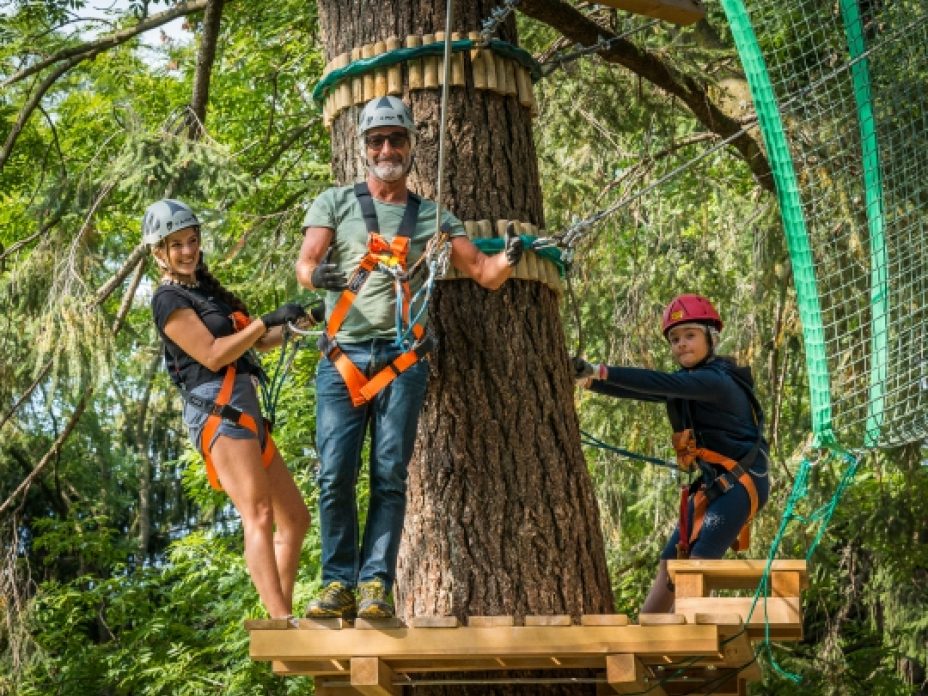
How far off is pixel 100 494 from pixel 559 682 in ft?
44.3

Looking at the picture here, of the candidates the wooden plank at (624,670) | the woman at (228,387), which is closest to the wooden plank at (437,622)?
the wooden plank at (624,670)

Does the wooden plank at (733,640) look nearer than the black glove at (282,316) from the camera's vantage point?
Yes

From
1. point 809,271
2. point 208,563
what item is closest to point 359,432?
point 809,271

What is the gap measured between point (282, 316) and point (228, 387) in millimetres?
291

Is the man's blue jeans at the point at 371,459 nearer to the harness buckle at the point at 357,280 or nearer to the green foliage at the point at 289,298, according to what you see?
the harness buckle at the point at 357,280

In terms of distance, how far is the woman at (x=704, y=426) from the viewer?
19.2 feet

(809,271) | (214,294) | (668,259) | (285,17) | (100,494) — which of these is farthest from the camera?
(100,494)

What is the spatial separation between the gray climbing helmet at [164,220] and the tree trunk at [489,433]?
67 cm

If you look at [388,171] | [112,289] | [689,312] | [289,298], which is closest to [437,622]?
[388,171]

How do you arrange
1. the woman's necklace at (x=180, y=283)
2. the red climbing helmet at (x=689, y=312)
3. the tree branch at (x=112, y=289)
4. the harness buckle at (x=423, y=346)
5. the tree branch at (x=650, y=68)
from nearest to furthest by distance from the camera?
the harness buckle at (x=423, y=346) < the woman's necklace at (x=180, y=283) < the red climbing helmet at (x=689, y=312) < the tree branch at (x=650, y=68) < the tree branch at (x=112, y=289)

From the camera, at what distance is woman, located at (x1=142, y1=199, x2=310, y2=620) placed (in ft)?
16.6

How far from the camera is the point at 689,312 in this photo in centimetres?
600

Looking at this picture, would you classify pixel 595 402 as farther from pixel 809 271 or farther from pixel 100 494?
pixel 100 494

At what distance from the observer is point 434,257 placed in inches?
199
